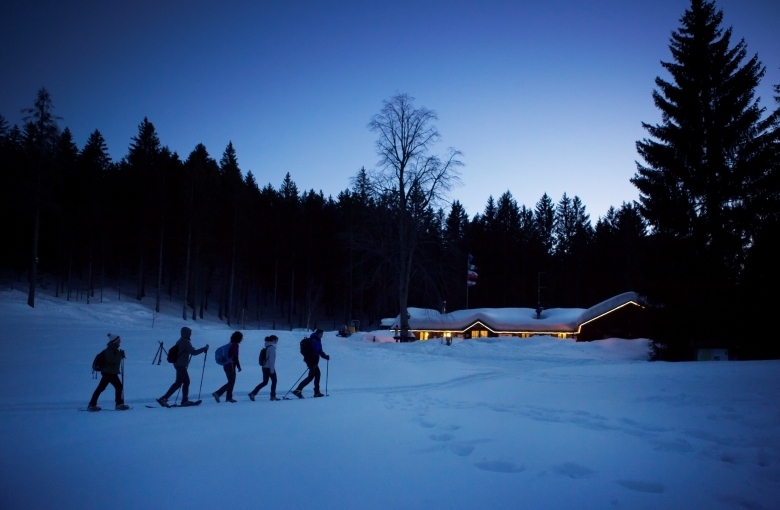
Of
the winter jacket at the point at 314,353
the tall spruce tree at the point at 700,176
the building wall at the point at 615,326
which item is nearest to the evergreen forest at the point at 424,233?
the tall spruce tree at the point at 700,176

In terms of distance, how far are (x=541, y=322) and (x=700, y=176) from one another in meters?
21.4

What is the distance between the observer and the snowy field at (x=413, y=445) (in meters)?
4.82

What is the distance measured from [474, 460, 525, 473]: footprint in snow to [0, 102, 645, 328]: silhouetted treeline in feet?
77.4

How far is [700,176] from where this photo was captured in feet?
71.9

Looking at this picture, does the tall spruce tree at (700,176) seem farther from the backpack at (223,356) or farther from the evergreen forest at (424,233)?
the backpack at (223,356)

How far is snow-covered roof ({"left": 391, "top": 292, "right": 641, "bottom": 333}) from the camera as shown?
3744 cm

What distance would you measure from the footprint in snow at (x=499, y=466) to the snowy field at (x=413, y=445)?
0.03 meters

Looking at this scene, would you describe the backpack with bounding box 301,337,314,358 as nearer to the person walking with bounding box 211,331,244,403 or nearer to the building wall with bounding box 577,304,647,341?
the person walking with bounding box 211,331,244,403

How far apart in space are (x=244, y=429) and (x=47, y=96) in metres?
36.3

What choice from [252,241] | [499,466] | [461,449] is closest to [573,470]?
[499,466]

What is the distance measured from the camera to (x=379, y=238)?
31.7 m

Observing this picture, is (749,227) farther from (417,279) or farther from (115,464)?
(115,464)

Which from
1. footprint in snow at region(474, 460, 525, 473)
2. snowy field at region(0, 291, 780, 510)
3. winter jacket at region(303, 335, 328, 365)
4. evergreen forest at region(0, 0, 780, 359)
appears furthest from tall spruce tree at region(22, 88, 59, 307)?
footprint in snow at region(474, 460, 525, 473)

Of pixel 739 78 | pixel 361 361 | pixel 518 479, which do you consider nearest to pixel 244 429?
pixel 518 479
